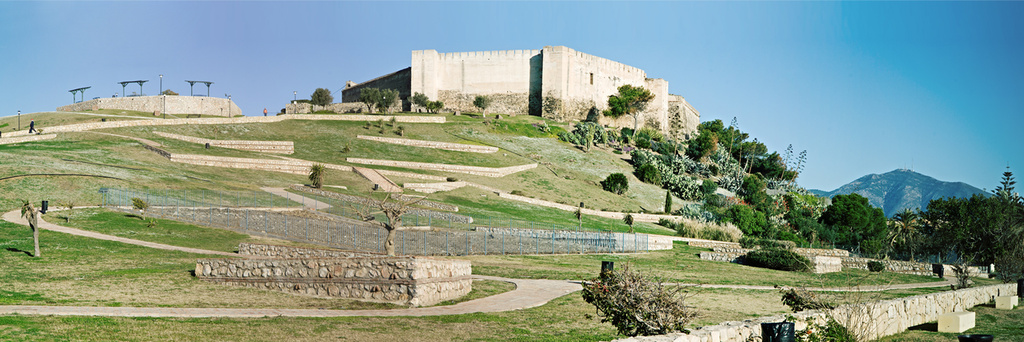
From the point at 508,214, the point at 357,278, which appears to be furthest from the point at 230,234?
the point at 508,214

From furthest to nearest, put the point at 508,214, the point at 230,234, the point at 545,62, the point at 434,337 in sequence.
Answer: the point at 545,62 → the point at 508,214 → the point at 230,234 → the point at 434,337

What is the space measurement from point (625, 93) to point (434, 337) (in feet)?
291

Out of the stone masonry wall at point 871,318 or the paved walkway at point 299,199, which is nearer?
the stone masonry wall at point 871,318

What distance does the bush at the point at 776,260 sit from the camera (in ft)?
101

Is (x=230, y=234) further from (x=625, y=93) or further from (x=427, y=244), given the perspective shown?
(x=625, y=93)

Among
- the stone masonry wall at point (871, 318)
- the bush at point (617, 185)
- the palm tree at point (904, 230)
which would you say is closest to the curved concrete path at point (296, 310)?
the stone masonry wall at point (871, 318)

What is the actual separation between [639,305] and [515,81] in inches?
3325

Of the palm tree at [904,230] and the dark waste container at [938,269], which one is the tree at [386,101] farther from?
the dark waste container at [938,269]

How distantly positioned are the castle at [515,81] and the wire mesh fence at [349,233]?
59.5 meters

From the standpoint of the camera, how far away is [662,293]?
1135 centimetres

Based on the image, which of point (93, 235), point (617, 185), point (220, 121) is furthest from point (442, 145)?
point (93, 235)

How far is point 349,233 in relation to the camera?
2992 centimetres

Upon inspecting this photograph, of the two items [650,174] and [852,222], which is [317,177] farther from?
[852,222]

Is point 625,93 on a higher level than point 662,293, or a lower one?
higher
